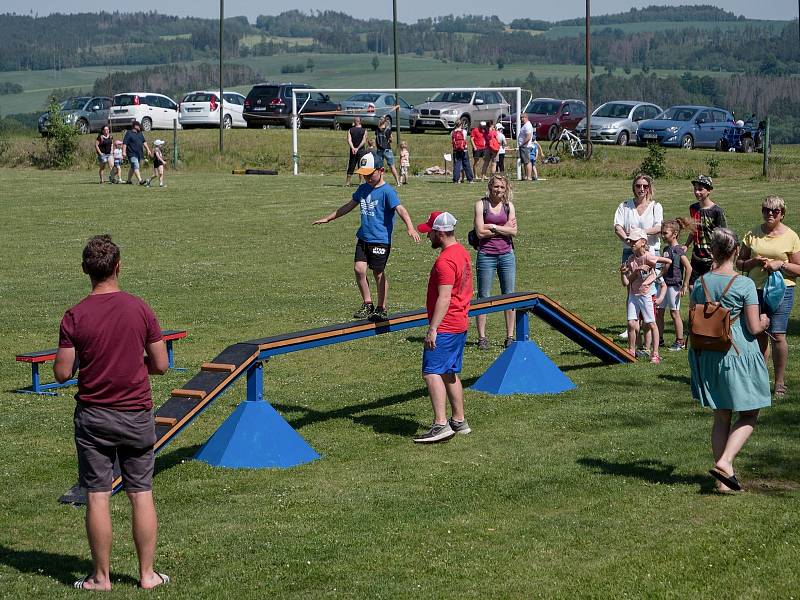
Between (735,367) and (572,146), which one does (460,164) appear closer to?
(572,146)

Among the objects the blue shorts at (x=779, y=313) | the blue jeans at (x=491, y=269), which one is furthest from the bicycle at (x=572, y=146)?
the blue shorts at (x=779, y=313)

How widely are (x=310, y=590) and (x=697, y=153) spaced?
3380 cm

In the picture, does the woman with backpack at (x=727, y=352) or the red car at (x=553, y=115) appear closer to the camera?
the woman with backpack at (x=727, y=352)

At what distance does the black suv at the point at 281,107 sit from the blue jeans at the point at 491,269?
34.2 metres

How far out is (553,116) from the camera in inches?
1704

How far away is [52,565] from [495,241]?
6.98 meters

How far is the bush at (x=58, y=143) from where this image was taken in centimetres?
3962

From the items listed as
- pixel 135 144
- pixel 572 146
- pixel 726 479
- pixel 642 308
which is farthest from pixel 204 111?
pixel 726 479

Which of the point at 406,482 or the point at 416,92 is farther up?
the point at 416,92

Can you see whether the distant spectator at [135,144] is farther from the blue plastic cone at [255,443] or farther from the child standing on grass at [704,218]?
the blue plastic cone at [255,443]

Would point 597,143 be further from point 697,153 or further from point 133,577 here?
point 133,577

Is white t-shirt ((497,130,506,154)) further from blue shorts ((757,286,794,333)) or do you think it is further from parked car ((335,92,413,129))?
blue shorts ((757,286,794,333))

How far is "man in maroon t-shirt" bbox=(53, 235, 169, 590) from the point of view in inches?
252

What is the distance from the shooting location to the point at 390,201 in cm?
1277
